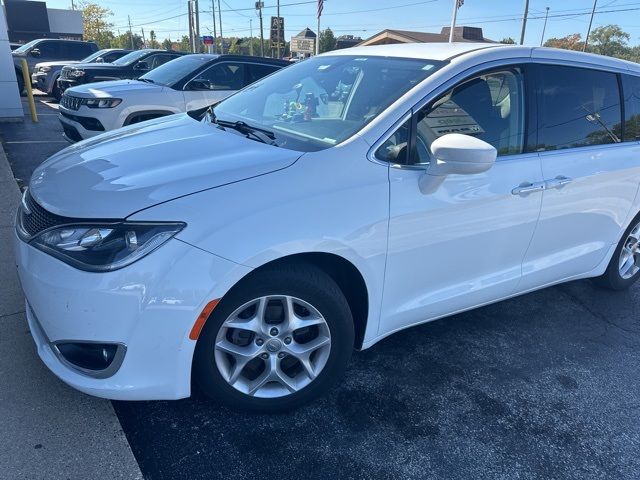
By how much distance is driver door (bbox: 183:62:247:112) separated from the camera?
699 cm

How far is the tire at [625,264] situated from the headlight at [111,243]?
3.45 metres

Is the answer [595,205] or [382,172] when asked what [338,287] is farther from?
[595,205]

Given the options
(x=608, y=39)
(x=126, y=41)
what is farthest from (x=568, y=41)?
(x=126, y=41)

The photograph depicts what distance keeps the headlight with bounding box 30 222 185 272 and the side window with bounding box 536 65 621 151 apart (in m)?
2.26

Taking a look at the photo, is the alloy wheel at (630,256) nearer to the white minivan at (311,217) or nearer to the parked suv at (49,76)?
the white minivan at (311,217)

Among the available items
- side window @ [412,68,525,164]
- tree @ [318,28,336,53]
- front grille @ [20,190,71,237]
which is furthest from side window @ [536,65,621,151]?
tree @ [318,28,336,53]

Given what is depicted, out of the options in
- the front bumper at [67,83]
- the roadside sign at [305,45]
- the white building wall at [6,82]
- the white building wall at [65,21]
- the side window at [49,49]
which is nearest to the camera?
the white building wall at [6,82]

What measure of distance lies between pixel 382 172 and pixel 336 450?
1303mm

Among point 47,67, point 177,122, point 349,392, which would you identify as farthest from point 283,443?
point 47,67

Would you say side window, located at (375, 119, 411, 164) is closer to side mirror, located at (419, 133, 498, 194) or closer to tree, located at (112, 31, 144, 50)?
side mirror, located at (419, 133, 498, 194)

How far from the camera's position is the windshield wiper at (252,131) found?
2.59 m

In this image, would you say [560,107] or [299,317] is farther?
[560,107]

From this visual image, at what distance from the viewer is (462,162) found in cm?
227

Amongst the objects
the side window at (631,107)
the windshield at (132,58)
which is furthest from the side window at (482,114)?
the windshield at (132,58)
